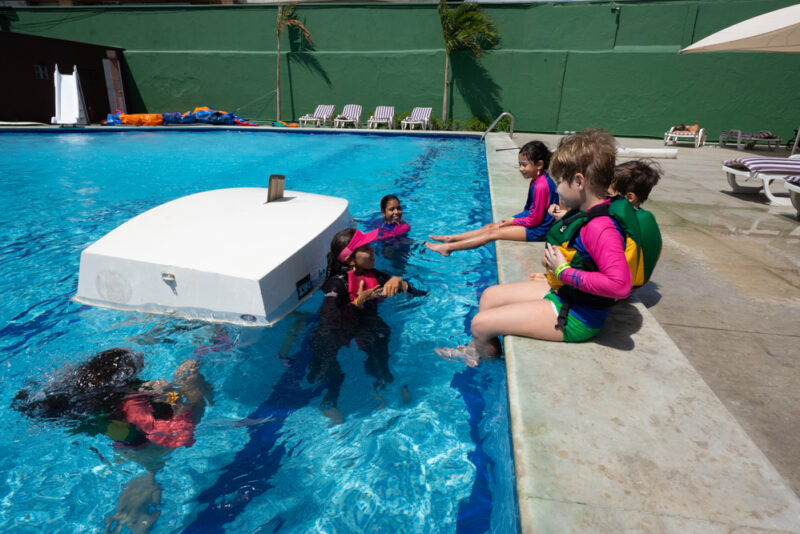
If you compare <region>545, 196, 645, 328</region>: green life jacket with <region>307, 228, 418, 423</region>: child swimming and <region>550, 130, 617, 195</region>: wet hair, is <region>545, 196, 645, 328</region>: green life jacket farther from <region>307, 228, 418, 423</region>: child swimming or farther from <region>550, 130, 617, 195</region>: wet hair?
<region>307, 228, 418, 423</region>: child swimming

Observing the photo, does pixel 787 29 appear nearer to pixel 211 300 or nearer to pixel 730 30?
pixel 730 30

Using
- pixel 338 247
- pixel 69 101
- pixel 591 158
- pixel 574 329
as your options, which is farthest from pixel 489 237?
pixel 69 101

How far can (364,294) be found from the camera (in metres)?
3.06

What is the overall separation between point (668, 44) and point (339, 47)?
12.1 m

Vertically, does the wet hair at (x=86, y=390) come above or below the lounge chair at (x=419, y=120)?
below

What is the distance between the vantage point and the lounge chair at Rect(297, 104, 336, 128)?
696 inches

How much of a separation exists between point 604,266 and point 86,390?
9.28 feet

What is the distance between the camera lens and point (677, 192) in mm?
6703

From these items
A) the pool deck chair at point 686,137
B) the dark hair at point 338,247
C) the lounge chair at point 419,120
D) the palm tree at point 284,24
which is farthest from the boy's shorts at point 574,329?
the palm tree at point 284,24

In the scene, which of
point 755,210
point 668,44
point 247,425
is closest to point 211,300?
point 247,425

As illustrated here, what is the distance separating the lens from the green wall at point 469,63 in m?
15.4

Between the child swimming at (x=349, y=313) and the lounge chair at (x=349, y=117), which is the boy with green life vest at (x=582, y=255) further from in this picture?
the lounge chair at (x=349, y=117)

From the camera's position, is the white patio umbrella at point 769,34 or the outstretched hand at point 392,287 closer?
the outstretched hand at point 392,287

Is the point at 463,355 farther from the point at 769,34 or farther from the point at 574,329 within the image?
the point at 769,34
